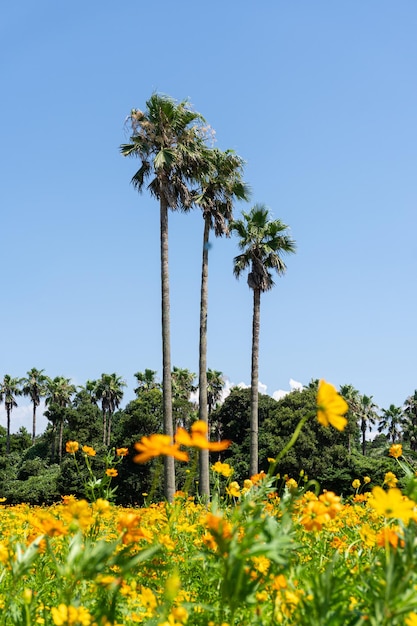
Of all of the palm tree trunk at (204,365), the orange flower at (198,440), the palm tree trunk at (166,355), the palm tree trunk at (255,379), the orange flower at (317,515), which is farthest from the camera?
the palm tree trunk at (255,379)

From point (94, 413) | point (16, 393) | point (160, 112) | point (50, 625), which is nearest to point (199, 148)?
point (160, 112)

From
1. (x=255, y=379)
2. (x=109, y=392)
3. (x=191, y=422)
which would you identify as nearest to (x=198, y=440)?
(x=255, y=379)

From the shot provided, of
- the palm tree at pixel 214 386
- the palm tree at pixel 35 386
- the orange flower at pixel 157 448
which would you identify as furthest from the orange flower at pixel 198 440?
the palm tree at pixel 35 386

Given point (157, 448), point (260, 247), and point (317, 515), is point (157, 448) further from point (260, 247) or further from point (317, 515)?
point (260, 247)

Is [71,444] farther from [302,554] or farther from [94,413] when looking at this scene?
[94,413]

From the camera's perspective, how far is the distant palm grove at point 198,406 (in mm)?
17672

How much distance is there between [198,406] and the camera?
85.3 ft

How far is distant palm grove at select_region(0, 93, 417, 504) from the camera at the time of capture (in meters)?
17.7

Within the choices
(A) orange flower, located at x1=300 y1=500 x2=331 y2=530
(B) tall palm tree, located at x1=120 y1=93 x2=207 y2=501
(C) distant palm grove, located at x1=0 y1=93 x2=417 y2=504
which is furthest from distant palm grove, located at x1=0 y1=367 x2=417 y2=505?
(A) orange flower, located at x1=300 y1=500 x2=331 y2=530

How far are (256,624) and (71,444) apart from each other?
2112mm

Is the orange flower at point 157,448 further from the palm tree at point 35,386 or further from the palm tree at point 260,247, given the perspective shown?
the palm tree at point 35,386

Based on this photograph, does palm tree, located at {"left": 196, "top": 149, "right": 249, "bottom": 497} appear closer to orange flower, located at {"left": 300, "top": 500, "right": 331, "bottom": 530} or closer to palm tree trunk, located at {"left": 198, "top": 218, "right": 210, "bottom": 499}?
palm tree trunk, located at {"left": 198, "top": 218, "right": 210, "bottom": 499}

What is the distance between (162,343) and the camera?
16.2 m

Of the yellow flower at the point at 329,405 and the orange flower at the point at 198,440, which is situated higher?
the yellow flower at the point at 329,405
